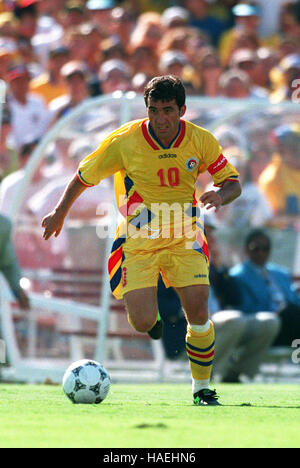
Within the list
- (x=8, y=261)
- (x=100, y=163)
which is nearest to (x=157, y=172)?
(x=100, y=163)

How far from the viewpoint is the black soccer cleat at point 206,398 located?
24.6 feet

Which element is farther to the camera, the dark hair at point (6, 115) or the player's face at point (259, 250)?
the dark hair at point (6, 115)

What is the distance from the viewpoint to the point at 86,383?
7.38 m

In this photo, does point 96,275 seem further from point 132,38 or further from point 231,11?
point 231,11

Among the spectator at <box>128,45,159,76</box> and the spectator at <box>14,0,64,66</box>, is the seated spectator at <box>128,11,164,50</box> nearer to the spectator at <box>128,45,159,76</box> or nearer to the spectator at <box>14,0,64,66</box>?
the spectator at <box>128,45,159,76</box>

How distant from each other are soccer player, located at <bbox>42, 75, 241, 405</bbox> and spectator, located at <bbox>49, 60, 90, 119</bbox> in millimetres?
5910

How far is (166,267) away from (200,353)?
2.23 ft

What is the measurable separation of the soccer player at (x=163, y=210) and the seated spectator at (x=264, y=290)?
453 centimetres

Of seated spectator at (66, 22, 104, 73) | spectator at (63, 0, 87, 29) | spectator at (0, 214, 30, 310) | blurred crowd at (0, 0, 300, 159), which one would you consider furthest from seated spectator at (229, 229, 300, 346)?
spectator at (63, 0, 87, 29)

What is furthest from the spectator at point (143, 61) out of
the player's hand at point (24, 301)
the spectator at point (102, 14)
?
the player's hand at point (24, 301)

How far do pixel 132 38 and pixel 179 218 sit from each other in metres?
9.55

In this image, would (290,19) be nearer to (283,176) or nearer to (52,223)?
(283,176)

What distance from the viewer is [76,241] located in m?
13.1

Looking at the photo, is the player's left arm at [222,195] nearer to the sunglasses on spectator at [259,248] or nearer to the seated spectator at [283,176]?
the sunglasses on spectator at [259,248]
